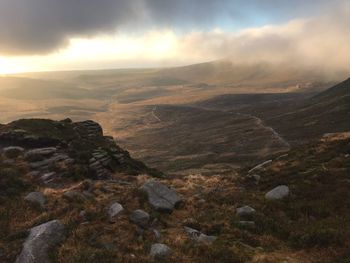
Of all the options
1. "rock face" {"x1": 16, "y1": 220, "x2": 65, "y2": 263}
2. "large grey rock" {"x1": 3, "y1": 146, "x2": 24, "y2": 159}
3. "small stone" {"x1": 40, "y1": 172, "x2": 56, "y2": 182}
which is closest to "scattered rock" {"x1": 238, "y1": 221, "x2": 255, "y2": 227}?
"rock face" {"x1": 16, "y1": 220, "x2": 65, "y2": 263}

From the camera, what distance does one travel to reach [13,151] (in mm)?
39156

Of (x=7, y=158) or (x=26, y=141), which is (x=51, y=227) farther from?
(x=26, y=141)

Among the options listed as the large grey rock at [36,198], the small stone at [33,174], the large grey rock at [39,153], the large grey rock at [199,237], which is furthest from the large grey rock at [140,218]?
the large grey rock at [39,153]

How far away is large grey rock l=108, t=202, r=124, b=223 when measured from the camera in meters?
24.2

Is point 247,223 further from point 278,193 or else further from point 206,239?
point 278,193

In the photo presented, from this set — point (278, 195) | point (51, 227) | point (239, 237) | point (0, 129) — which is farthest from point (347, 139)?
point (0, 129)

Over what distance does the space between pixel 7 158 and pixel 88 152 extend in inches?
282

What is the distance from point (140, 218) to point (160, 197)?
381cm

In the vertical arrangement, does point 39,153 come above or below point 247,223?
below

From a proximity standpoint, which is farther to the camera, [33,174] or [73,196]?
[33,174]

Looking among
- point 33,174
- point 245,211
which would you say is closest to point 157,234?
point 245,211

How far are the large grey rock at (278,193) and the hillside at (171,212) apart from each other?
72 mm

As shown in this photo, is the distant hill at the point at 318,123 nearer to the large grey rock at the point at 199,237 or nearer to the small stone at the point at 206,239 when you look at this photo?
the large grey rock at the point at 199,237

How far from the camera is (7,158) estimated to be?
38.1 meters
